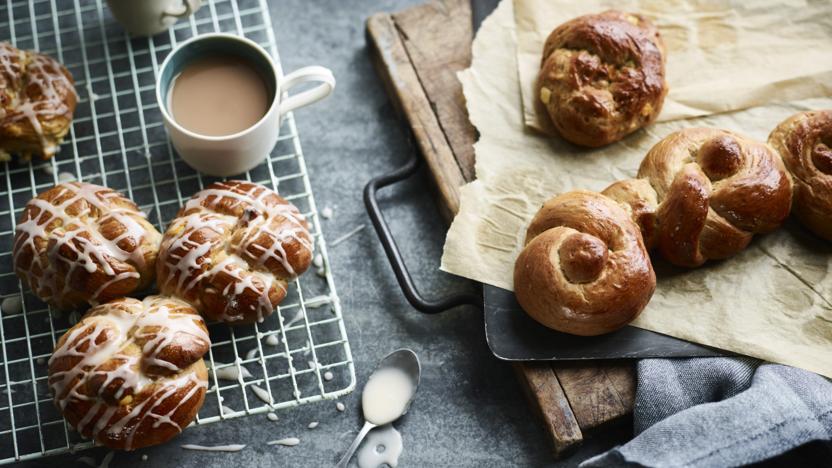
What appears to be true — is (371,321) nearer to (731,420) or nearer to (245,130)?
(245,130)

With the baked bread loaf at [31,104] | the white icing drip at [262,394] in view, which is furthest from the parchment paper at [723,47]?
the baked bread loaf at [31,104]

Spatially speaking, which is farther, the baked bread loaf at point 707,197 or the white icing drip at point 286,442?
the white icing drip at point 286,442

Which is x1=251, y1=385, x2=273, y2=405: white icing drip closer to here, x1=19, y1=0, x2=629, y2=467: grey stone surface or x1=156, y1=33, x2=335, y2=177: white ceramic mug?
x1=19, y1=0, x2=629, y2=467: grey stone surface

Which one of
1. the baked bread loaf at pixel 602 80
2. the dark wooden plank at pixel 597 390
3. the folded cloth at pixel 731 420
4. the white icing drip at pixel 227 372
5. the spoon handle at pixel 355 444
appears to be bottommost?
the spoon handle at pixel 355 444

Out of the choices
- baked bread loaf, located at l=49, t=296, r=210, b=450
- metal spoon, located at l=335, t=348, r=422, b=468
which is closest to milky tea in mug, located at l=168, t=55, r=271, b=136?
baked bread loaf, located at l=49, t=296, r=210, b=450

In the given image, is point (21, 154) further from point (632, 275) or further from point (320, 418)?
point (632, 275)

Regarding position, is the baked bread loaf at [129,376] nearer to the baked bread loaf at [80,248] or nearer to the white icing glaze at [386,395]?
the baked bread loaf at [80,248]

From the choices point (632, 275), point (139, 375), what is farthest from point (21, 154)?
point (632, 275)
